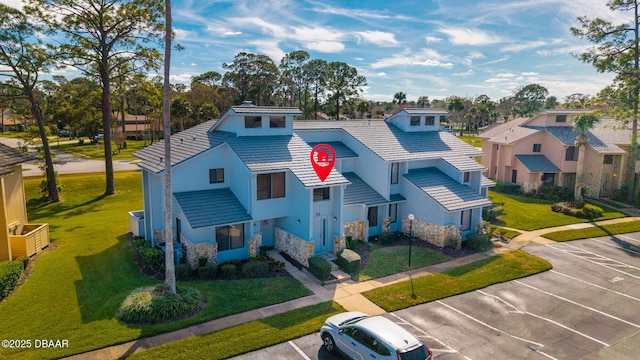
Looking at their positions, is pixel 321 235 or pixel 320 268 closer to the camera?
pixel 320 268

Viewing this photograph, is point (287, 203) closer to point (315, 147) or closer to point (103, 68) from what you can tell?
point (315, 147)

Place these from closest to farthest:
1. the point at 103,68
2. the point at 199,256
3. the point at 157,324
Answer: the point at 157,324 < the point at 199,256 < the point at 103,68

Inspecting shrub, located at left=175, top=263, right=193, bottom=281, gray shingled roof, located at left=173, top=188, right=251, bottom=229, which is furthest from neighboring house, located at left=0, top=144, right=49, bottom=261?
shrub, located at left=175, top=263, right=193, bottom=281

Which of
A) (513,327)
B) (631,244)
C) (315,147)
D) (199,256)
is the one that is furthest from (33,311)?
(631,244)

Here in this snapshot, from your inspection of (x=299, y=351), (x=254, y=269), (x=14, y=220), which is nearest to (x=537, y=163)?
(x=254, y=269)

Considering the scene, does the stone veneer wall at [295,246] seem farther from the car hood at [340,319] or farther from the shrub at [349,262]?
the car hood at [340,319]

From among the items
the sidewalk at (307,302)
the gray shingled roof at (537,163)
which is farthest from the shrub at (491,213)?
the gray shingled roof at (537,163)

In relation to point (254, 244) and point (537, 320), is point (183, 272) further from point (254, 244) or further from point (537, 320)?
point (537, 320)
